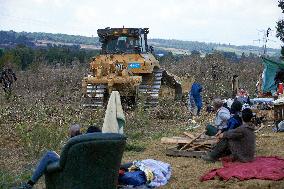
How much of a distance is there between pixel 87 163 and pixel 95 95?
1210 cm

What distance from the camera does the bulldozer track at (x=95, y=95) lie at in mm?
18547

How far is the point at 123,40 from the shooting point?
20078 mm

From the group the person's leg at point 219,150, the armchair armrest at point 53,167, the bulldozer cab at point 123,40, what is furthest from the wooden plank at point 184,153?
the bulldozer cab at point 123,40

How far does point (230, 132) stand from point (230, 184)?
1.49 m

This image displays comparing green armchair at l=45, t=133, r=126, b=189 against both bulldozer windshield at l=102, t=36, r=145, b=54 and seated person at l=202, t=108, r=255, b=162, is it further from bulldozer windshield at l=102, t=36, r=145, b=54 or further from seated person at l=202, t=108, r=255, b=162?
bulldozer windshield at l=102, t=36, r=145, b=54

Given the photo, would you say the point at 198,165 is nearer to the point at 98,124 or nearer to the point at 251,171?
the point at 251,171

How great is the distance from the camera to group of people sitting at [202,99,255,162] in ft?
30.3

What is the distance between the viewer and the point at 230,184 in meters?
7.97

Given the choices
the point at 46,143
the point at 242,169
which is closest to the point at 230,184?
the point at 242,169

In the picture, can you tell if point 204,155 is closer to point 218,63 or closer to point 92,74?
point 92,74

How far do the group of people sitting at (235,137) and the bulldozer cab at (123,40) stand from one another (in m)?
9.81

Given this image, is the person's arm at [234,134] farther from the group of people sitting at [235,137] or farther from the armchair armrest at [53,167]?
the armchair armrest at [53,167]

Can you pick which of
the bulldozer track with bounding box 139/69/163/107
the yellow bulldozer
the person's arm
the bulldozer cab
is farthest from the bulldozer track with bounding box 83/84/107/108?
the person's arm

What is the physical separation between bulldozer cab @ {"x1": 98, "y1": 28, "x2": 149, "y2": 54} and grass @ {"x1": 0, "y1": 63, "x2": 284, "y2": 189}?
7.43ft
